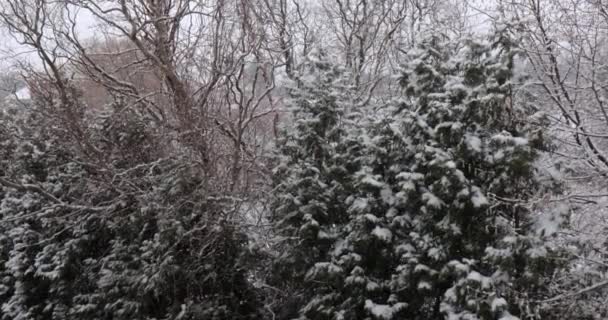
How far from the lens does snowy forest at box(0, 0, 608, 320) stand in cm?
640

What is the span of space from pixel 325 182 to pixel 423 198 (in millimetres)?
1800

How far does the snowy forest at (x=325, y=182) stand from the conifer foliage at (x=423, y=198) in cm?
3

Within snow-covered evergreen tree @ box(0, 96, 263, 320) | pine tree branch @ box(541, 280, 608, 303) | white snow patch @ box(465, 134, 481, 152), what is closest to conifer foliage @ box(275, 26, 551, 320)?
white snow patch @ box(465, 134, 481, 152)

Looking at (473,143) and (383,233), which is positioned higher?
(473,143)

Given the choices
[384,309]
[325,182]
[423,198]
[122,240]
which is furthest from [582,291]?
[122,240]

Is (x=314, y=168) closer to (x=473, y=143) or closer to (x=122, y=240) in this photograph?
(x=473, y=143)

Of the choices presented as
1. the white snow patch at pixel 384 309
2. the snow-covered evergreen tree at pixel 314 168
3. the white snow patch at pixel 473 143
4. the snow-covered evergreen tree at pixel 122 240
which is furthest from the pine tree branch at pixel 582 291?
the snow-covered evergreen tree at pixel 122 240

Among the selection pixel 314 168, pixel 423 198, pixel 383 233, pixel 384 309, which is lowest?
pixel 384 309

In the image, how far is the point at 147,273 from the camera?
831 cm

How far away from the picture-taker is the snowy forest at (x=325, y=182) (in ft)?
21.0

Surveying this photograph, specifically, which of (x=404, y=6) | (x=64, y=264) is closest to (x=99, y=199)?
(x=64, y=264)

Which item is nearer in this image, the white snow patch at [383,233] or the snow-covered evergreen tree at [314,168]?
the white snow patch at [383,233]

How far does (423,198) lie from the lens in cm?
658

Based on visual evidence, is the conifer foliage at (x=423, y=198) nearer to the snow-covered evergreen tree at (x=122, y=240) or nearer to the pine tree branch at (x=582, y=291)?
the pine tree branch at (x=582, y=291)
